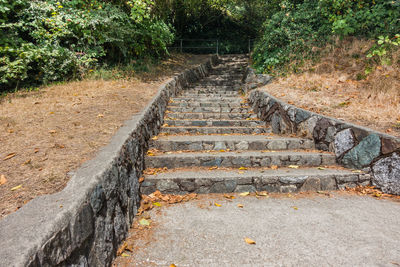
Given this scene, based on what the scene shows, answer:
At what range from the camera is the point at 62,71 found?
6379 millimetres

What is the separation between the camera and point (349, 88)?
18.0ft

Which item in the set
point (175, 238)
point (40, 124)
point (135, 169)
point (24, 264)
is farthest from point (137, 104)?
point (24, 264)

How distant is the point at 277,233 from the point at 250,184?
90 cm

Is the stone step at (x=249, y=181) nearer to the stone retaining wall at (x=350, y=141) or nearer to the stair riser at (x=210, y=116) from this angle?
the stone retaining wall at (x=350, y=141)

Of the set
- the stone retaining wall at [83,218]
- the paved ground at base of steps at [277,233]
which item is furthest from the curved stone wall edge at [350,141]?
the stone retaining wall at [83,218]

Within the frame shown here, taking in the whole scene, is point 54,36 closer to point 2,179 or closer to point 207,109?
point 207,109

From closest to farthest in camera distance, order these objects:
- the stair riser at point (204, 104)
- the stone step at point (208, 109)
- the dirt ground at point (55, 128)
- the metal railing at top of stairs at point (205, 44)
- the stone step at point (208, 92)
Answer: the dirt ground at point (55, 128), the stone step at point (208, 109), the stair riser at point (204, 104), the stone step at point (208, 92), the metal railing at top of stairs at point (205, 44)

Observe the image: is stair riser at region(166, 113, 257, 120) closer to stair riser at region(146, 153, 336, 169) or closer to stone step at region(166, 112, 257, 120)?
stone step at region(166, 112, 257, 120)

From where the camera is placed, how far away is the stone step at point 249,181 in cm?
310

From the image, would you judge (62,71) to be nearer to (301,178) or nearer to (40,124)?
(40,124)

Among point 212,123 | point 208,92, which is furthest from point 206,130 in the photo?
point 208,92

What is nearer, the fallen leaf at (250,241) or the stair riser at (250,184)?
the fallen leaf at (250,241)

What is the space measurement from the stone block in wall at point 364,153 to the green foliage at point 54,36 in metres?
6.55

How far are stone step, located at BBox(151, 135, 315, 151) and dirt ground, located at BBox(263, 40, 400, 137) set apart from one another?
966mm
